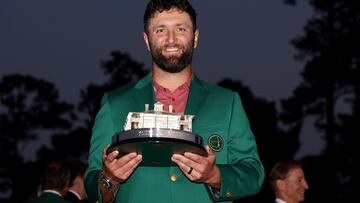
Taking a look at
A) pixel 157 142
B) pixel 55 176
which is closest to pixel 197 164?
pixel 157 142

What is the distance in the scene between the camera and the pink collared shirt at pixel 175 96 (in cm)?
343

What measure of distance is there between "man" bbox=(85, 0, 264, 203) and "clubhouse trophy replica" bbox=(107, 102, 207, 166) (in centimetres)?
28

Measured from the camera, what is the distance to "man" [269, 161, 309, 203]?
9453 mm

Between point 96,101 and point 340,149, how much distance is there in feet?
61.3

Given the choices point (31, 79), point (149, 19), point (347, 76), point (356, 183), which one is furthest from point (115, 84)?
point (149, 19)

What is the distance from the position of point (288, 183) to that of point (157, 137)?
7.00 metres

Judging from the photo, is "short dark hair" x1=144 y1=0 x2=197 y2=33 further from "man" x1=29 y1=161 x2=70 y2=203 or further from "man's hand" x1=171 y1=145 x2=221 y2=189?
"man" x1=29 y1=161 x2=70 y2=203

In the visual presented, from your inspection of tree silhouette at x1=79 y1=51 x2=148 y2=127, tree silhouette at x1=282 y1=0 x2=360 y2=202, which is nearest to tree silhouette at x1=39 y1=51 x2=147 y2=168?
tree silhouette at x1=79 y1=51 x2=148 y2=127

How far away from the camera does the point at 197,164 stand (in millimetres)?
2826

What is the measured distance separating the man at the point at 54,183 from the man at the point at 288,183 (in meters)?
3.04

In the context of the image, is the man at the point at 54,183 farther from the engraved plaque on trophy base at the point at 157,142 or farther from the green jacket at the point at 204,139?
the engraved plaque on trophy base at the point at 157,142

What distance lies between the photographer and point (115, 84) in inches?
1882

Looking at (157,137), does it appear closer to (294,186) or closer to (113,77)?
(294,186)

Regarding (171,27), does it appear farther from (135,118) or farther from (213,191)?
(213,191)
